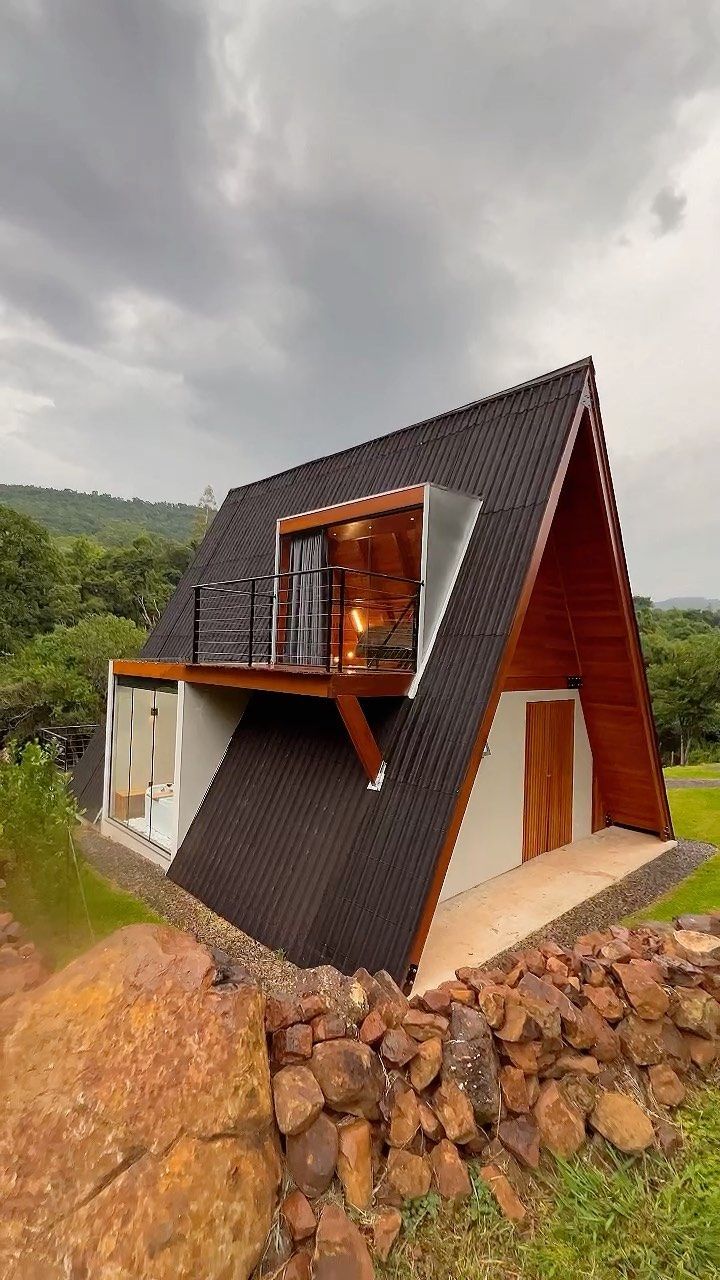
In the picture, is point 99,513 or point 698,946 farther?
point 99,513

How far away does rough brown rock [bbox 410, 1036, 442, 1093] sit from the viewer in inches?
102

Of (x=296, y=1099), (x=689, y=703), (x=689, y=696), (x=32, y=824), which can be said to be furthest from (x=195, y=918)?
(x=689, y=703)

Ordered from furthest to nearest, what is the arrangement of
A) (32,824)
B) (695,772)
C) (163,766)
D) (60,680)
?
(695,772) < (60,680) < (163,766) < (32,824)

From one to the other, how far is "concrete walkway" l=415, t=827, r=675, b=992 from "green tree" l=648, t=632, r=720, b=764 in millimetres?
17985

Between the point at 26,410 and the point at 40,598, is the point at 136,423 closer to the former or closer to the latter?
the point at 26,410

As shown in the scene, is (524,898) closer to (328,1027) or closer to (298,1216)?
(328,1027)

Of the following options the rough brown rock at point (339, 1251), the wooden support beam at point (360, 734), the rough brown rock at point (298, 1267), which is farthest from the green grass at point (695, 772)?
the rough brown rock at point (298, 1267)

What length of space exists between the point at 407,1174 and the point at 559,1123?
806 mm

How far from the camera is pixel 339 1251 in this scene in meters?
2.07

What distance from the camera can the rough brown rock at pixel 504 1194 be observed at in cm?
232

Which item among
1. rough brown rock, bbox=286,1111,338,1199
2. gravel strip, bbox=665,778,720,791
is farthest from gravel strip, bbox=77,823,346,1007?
gravel strip, bbox=665,778,720,791

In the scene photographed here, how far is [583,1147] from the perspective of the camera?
261 centimetres

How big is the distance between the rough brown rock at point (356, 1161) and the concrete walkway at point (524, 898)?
7.14 feet

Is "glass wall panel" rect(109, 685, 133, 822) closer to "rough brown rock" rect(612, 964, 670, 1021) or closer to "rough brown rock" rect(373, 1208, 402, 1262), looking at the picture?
"rough brown rock" rect(373, 1208, 402, 1262)
